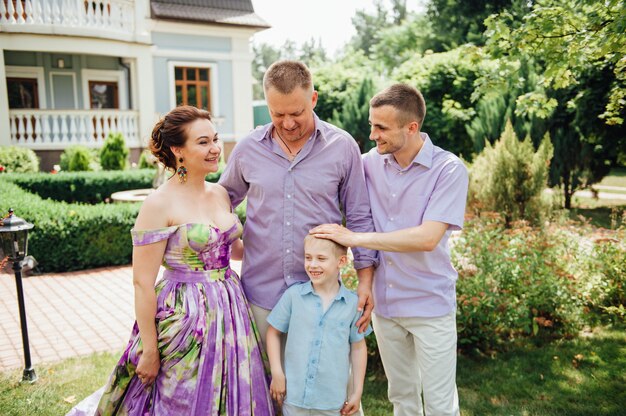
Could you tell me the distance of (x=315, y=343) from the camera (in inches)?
103

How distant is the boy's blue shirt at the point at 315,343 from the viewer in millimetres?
2576

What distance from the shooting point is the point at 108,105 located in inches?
782

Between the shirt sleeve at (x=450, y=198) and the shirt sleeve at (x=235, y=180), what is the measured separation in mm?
980

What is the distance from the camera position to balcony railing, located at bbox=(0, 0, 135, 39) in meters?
15.6

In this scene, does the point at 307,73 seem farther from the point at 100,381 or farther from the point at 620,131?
the point at 620,131

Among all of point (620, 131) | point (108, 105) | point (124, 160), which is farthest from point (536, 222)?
point (108, 105)

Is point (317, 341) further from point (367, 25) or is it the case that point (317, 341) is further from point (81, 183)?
point (367, 25)

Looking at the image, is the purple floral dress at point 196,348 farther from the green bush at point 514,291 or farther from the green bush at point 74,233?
the green bush at point 74,233

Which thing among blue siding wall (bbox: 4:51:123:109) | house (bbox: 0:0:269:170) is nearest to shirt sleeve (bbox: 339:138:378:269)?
house (bbox: 0:0:269:170)

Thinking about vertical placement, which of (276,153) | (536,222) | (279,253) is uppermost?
(276,153)

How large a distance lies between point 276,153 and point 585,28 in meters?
3.00

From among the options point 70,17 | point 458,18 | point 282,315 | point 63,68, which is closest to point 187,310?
point 282,315

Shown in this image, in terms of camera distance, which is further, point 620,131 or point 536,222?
point 620,131

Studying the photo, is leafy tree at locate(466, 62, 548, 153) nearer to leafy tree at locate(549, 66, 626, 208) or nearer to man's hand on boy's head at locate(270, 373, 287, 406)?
leafy tree at locate(549, 66, 626, 208)
